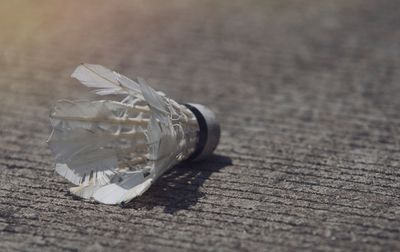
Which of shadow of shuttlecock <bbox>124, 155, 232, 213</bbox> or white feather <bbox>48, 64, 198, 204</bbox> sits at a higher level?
white feather <bbox>48, 64, 198, 204</bbox>

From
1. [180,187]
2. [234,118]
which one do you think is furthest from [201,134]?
[234,118]

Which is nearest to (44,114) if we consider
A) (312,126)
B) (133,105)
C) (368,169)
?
(133,105)

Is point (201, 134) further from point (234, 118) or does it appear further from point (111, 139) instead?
point (234, 118)

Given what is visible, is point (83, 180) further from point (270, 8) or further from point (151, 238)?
point (270, 8)

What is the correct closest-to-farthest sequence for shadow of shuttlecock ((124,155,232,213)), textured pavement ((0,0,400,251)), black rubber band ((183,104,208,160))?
textured pavement ((0,0,400,251))
shadow of shuttlecock ((124,155,232,213))
black rubber band ((183,104,208,160))

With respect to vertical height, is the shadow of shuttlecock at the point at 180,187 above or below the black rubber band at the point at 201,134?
below
